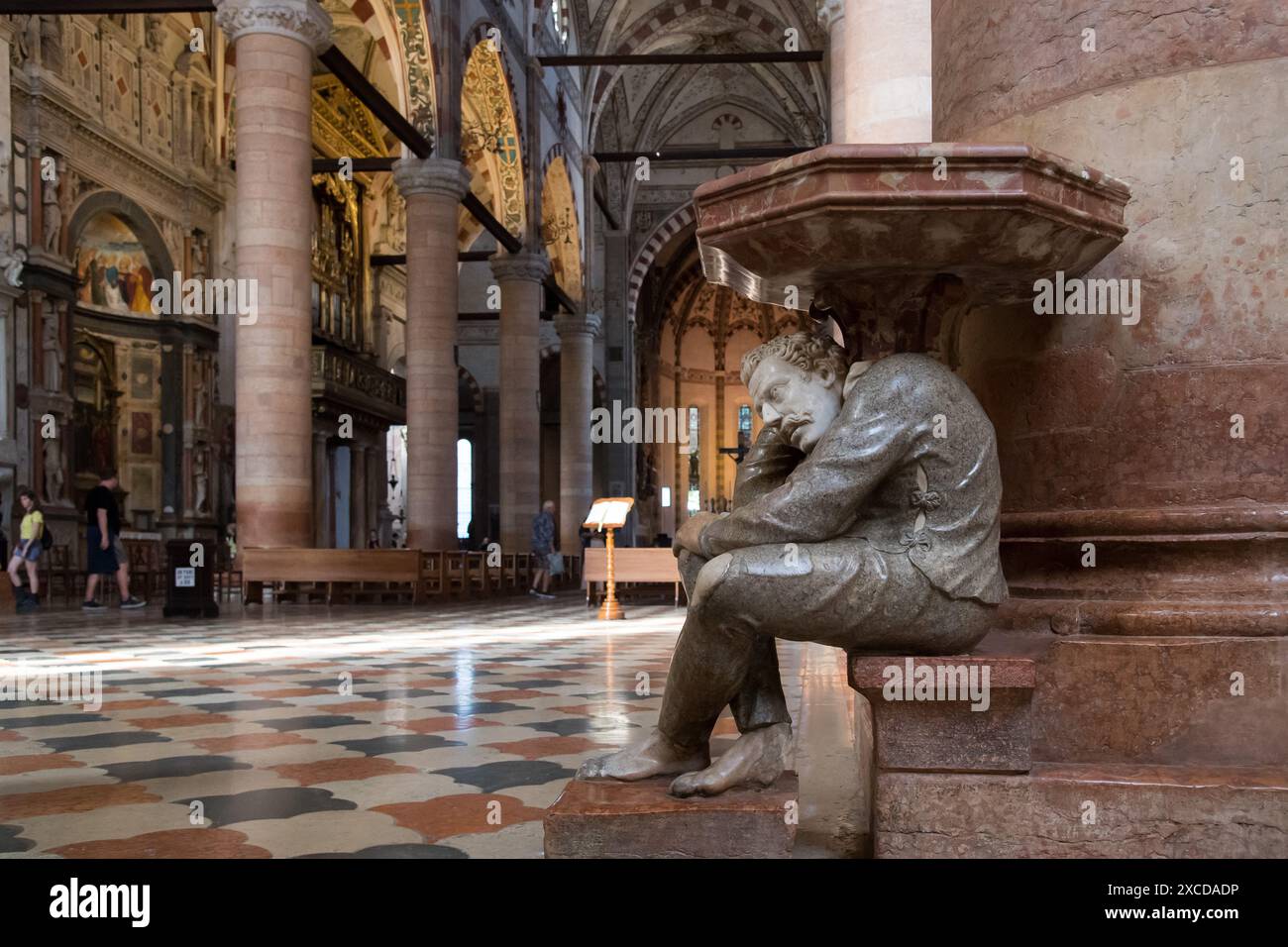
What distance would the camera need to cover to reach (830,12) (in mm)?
14789

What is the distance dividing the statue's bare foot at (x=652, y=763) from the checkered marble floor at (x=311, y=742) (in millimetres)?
228

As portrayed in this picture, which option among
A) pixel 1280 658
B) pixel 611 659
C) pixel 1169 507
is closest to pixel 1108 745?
pixel 1280 658

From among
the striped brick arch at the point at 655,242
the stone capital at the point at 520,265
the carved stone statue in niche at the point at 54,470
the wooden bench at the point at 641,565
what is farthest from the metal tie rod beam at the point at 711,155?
the wooden bench at the point at 641,565

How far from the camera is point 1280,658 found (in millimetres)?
2662

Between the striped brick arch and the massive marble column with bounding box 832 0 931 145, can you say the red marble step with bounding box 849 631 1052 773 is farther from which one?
the striped brick arch

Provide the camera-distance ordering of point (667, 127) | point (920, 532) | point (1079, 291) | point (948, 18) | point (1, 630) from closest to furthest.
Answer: point (920, 532) → point (1079, 291) → point (948, 18) → point (1, 630) → point (667, 127)

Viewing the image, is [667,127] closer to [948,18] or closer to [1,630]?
[1,630]

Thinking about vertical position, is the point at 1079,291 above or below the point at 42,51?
below

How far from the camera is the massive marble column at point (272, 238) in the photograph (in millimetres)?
12461

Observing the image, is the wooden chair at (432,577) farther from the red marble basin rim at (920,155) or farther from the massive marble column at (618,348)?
the massive marble column at (618,348)

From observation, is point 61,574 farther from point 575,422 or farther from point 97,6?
point 575,422

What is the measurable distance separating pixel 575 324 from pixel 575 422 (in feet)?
9.76

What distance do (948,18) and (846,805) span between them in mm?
2307

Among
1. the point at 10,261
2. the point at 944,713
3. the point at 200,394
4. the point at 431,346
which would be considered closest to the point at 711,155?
the point at 200,394
